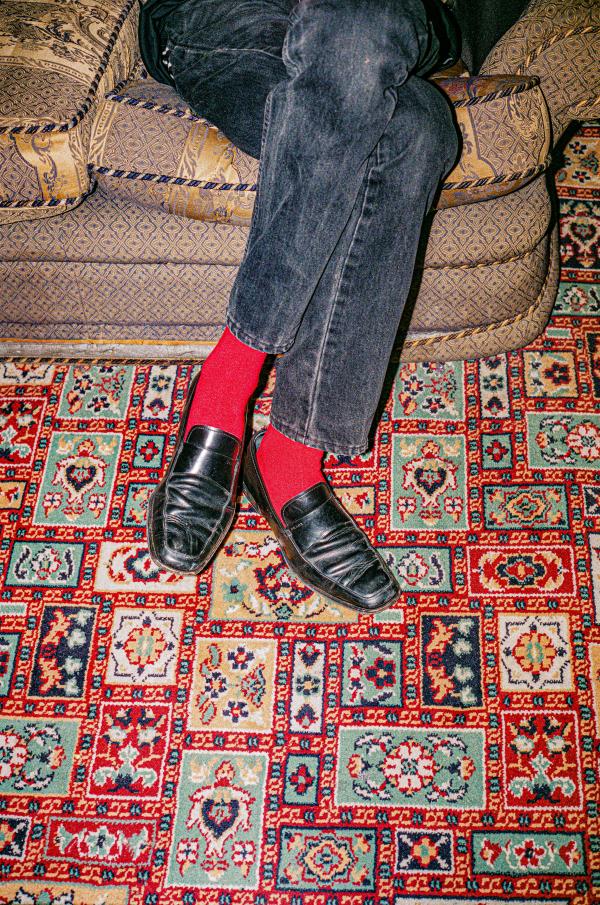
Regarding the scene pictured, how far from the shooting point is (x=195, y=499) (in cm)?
109

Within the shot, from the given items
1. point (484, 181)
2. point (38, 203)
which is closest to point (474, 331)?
point (484, 181)

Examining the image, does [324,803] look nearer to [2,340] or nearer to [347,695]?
[347,695]

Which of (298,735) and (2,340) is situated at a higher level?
(2,340)

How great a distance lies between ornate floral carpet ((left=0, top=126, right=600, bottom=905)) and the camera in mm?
996

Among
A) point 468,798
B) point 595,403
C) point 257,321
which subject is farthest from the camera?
point 595,403

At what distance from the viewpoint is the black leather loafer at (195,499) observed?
1086 millimetres

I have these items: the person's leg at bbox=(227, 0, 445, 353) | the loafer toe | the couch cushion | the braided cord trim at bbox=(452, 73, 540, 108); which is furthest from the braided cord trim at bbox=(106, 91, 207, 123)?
the loafer toe

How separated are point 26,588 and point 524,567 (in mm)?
833

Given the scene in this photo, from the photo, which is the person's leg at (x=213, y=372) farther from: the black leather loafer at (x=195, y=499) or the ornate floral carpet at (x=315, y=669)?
the ornate floral carpet at (x=315, y=669)

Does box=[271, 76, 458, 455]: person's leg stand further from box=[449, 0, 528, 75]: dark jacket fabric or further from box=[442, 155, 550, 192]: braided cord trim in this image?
box=[449, 0, 528, 75]: dark jacket fabric

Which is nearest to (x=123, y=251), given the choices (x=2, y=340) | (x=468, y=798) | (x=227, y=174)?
(x=227, y=174)

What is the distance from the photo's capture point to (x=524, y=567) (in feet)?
3.88

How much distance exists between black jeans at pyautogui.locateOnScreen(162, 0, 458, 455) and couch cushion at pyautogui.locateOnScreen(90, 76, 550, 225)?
0.27 feet

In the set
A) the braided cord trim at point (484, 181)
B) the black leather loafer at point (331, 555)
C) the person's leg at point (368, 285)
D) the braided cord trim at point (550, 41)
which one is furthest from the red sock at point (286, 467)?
the braided cord trim at point (550, 41)
